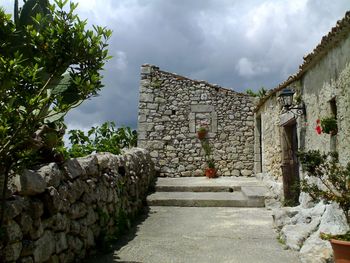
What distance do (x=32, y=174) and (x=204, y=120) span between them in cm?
853

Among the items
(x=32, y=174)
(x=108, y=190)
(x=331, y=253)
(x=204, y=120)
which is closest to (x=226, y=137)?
(x=204, y=120)

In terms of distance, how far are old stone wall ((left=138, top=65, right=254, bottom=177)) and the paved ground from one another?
402 cm

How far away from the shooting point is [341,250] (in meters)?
3.18

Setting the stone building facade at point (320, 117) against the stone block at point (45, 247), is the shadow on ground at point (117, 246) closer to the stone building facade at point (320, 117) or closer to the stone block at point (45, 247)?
the stone block at point (45, 247)

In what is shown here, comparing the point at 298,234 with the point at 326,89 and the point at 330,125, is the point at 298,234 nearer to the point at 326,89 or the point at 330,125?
the point at 330,125

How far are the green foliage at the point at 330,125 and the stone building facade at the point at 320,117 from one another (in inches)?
2.6

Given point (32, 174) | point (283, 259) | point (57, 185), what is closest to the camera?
point (32, 174)

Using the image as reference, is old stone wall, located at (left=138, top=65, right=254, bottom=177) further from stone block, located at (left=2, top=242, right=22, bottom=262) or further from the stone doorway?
stone block, located at (left=2, top=242, right=22, bottom=262)

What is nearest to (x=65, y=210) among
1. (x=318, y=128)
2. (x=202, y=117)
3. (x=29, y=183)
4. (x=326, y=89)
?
(x=29, y=183)

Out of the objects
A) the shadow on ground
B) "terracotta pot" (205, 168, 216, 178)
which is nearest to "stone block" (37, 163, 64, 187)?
the shadow on ground

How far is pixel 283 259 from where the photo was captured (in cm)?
408

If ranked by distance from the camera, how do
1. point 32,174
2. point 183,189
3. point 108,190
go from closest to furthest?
point 32,174 → point 108,190 → point 183,189

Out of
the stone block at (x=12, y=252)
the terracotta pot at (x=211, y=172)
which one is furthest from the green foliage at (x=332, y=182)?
the terracotta pot at (x=211, y=172)

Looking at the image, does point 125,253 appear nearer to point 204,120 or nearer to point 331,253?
point 331,253
